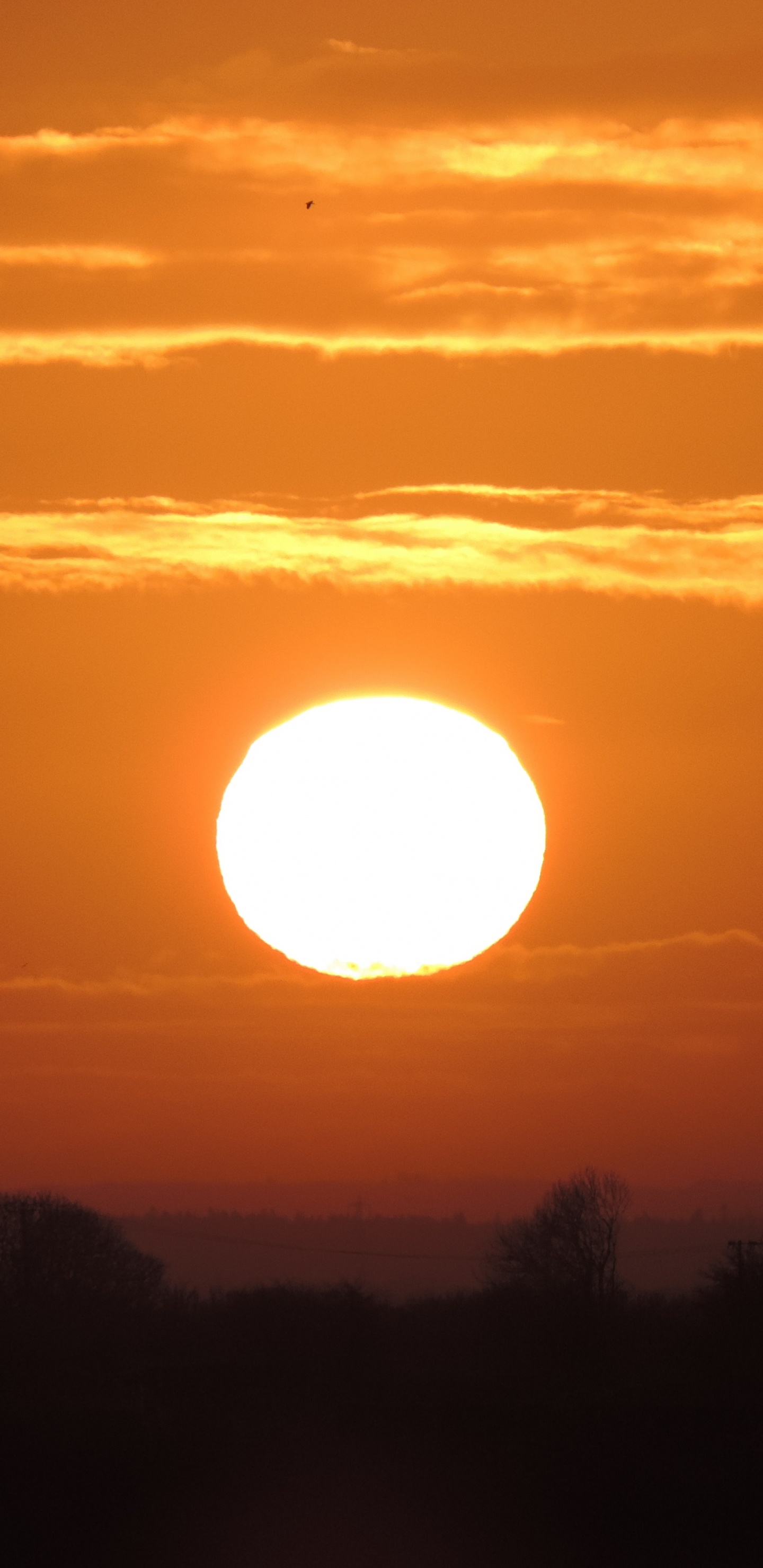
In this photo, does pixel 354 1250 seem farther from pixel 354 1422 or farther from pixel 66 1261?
pixel 354 1422

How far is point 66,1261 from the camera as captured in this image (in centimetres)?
7688

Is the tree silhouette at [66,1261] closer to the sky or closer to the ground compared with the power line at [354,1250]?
closer to the ground

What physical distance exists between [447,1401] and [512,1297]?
106 feet

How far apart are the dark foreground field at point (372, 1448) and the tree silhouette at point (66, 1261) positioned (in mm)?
5097

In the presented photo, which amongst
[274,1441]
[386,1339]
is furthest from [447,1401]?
[386,1339]

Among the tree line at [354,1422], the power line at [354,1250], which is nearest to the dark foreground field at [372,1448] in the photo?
the tree line at [354,1422]

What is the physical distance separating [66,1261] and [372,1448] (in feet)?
115

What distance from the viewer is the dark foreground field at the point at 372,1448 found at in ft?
111

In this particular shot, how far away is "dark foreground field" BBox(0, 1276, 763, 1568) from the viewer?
33.9 metres

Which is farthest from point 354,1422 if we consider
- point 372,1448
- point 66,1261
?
point 66,1261

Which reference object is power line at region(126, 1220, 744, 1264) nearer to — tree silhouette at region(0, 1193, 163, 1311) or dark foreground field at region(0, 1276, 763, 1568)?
tree silhouette at region(0, 1193, 163, 1311)

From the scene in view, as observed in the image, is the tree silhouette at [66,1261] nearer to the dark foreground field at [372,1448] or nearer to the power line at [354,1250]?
the dark foreground field at [372,1448]

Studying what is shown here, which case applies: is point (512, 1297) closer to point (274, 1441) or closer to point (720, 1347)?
point (720, 1347)

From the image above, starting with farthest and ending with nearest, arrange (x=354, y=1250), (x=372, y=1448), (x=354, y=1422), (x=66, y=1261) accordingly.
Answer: (x=354, y=1250) < (x=66, y=1261) < (x=354, y=1422) < (x=372, y=1448)
